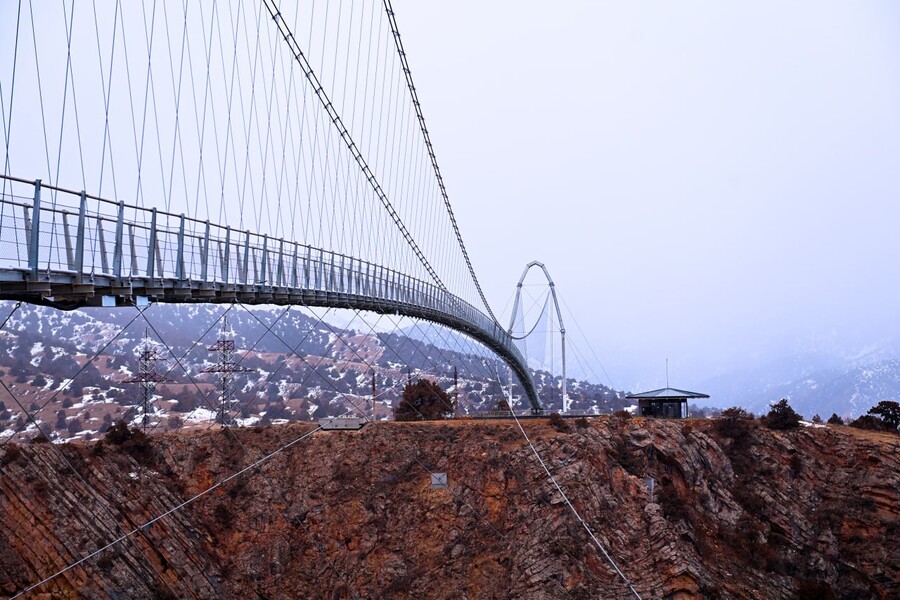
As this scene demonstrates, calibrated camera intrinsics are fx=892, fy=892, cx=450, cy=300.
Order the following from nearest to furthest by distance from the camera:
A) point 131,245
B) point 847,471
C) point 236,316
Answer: point 131,245 < point 847,471 < point 236,316

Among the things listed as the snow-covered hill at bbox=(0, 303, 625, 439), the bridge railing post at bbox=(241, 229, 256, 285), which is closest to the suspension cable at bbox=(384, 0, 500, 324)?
the snow-covered hill at bbox=(0, 303, 625, 439)

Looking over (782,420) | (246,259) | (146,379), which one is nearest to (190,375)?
(146,379)

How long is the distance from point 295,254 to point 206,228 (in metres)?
4.91

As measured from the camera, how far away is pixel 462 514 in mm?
29531

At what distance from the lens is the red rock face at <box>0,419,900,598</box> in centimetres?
2661

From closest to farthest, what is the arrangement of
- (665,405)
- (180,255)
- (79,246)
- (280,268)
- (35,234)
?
(35,234), (79,246), (180,255), (280,268), (665,405)

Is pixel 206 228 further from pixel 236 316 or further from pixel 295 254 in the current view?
pixel 236 316

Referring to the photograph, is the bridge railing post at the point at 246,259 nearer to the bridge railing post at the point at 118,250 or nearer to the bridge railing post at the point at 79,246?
the bridge railing post at the point at 118,250

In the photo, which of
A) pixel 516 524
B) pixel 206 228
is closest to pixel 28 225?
pixel 206 228

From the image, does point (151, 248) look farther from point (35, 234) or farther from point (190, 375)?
point (190, 375)

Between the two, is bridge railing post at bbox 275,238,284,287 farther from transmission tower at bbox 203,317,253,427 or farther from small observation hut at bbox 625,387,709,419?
small observation hut at bbox 625,387,709,419

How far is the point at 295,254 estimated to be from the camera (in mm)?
22016

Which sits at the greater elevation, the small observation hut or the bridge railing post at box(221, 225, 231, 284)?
the bridge railing post at box(221, 225, 231, 284)

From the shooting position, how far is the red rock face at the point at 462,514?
2661 cm
